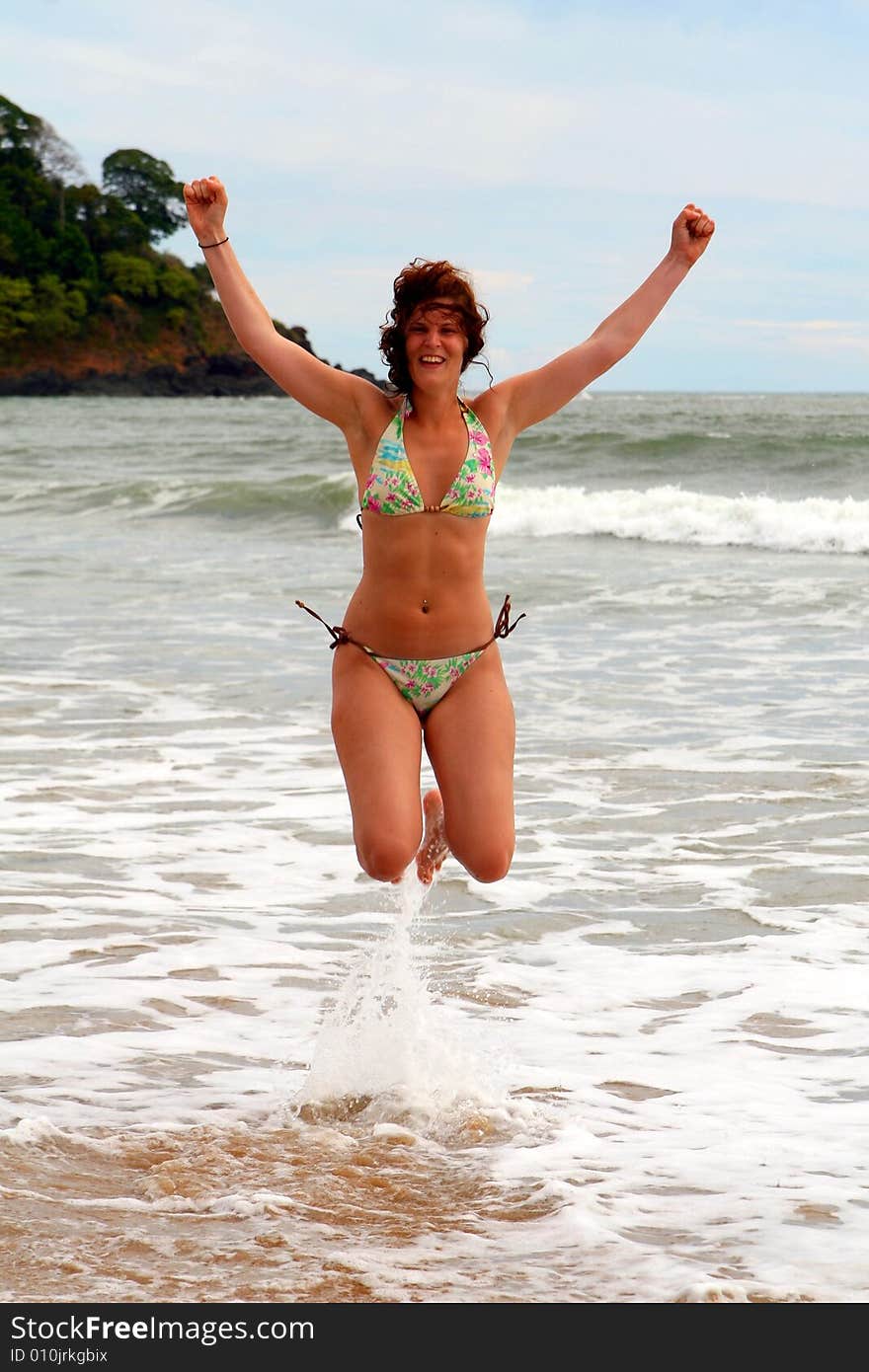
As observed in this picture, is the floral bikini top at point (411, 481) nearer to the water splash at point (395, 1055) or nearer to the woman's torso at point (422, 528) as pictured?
the woman's torso at point (422, 528)

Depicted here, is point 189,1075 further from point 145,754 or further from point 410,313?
point 145,754

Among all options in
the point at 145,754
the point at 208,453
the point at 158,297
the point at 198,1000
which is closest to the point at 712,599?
the point at 145,754

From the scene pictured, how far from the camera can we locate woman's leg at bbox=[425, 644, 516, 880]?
17.3 ft

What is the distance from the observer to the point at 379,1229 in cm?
418

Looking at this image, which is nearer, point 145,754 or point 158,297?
point 145,754

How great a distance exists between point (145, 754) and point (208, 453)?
2705 centimetres

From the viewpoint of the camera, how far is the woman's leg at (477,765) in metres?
5.27

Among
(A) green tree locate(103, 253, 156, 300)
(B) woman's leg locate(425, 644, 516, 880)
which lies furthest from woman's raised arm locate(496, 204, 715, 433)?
(A) green tree locate(103, 253, 156, 300)

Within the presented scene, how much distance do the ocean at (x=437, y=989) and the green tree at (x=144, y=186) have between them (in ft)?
377

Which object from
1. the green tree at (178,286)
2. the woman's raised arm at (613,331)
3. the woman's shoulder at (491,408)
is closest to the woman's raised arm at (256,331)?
the woman's shoulder at (491,408)

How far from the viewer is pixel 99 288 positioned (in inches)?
4400

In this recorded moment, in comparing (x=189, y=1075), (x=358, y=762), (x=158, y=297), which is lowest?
(x=189, y=1075)

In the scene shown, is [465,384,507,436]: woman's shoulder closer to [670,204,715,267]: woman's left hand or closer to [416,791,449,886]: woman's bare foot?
[670,204,715,267]: woman's left hand

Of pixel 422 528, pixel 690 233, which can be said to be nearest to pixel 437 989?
pixel 422 528
